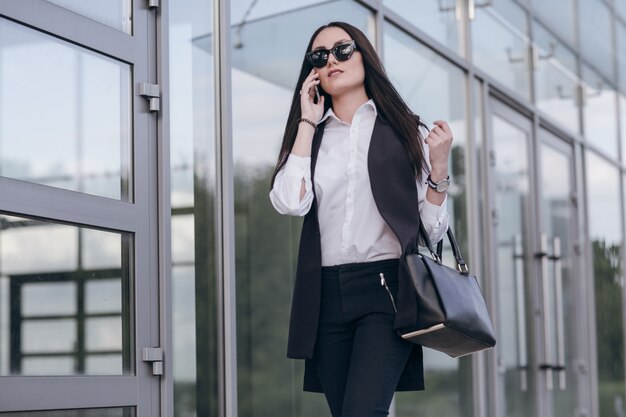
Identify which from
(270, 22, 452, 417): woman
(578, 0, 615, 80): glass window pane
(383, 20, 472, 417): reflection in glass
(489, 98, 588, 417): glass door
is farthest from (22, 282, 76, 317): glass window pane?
(578, 0, 615, 80): glass window pane

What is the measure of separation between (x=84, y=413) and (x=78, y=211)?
59cm

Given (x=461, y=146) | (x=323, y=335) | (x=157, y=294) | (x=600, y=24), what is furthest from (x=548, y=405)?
(x=323, y=335)

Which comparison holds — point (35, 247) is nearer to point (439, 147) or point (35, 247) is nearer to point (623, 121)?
point (439, 147)

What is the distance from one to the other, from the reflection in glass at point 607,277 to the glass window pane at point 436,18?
9.41ft

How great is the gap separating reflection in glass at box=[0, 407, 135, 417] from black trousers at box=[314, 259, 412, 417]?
906 millimetres

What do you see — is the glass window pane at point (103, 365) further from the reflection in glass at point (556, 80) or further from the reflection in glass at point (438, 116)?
the reflection in glass at point (556, 80)

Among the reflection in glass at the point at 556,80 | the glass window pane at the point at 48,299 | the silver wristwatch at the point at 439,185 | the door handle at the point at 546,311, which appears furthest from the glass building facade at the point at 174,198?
the reflection in glass at the point at 556,80

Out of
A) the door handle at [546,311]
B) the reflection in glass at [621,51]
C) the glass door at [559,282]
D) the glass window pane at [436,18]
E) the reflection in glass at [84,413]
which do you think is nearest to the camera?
the reflection in glass at [84,413]

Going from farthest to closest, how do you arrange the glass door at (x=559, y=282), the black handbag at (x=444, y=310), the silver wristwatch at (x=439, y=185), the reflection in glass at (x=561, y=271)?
the reflection in glass at (x=561, y=271)
the glass door at (x=559, y=282)
the silver wristwatch at (x=439, y=185)
the black handbag at (x=444, y=310)

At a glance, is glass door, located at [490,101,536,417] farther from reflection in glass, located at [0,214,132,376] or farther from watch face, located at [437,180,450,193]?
watch face, located at [437,180,450,193]

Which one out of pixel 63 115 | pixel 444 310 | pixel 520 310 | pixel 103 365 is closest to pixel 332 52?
pixel 444 310

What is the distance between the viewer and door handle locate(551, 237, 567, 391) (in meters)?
7.30

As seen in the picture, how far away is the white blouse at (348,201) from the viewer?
2631mm

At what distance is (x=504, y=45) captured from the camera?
686 cm
